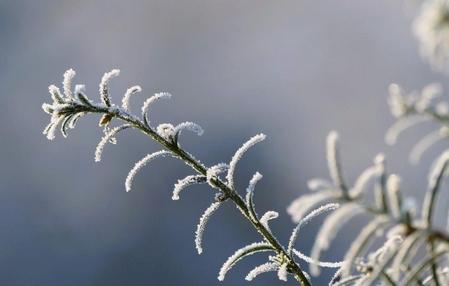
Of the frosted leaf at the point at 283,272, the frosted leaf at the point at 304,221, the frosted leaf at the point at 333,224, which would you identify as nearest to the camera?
the frosted leaf at the point at 333,224

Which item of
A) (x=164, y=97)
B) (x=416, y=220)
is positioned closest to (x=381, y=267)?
(x=416, y=220)

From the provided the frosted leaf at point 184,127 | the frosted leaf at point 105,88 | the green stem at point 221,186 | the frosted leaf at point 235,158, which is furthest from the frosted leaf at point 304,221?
the frosted leaf at point 105,88

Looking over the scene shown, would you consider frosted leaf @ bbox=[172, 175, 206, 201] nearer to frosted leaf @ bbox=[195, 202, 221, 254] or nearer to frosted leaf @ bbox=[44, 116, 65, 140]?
frosted leaf @ bbox=[195, 202, 221, 254]

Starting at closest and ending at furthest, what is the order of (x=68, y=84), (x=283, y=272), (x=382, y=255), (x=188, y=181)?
(x=382, y=255), (x=283, y=272), (x=188, y=181), (x=68, y=84)

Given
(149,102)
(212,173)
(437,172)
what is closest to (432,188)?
(437,172)

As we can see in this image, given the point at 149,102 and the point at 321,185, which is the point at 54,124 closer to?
the point at 149,102

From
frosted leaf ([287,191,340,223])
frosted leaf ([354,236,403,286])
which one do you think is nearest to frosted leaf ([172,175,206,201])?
frosted leaf ([354,236,403,286])

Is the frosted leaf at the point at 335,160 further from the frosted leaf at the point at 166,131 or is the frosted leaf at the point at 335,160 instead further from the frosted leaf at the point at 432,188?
the frosted leaf at the point at 166,131
